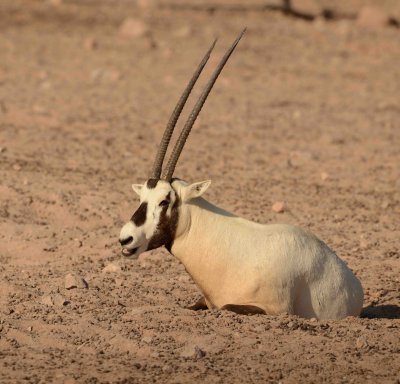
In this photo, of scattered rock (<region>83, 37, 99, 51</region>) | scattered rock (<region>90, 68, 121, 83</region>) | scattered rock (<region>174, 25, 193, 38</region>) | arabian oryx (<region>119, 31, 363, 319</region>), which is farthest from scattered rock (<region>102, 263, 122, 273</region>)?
scattered rock (<region>174, 25, 193, 38</region>)

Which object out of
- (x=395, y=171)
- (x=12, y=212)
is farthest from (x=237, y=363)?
(x=395, y=171)

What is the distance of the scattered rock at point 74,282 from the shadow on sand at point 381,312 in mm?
1780

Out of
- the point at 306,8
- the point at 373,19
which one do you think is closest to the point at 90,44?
the point at 373,19

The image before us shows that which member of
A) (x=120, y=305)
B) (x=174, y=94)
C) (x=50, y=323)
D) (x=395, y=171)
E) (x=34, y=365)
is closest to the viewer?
(x=34, y=365)

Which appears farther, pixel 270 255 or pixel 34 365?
pixel 270 255

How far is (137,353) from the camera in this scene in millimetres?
6160

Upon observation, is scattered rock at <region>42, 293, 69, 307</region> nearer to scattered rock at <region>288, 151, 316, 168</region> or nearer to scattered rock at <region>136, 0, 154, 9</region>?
scattered rock at <region>288, 151, 316, 168</region>

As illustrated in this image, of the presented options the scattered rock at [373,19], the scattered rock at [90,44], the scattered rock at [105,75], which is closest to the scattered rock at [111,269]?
the scattered rock at [105,75]

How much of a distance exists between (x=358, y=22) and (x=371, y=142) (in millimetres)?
9804

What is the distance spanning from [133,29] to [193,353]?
13.7m

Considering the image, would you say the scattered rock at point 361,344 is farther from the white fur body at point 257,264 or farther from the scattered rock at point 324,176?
the scattered rock at point 324,176

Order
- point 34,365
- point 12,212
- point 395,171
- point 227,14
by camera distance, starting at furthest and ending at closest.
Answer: point 227,14
point 395,171
point 12,212
point 34,365

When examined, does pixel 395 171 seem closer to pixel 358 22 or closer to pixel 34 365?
pixel 34 365

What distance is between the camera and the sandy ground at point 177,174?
6219mm
